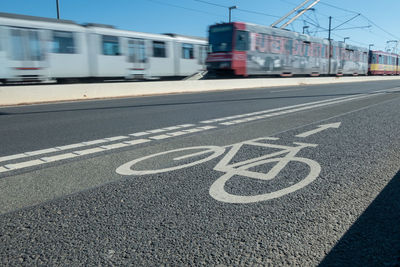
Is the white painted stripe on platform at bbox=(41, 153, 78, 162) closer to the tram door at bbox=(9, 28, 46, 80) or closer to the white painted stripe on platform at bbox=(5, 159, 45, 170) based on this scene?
the white painted stripe on platform at bbox=(5, 159, 45, 170)

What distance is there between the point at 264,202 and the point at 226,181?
22.9 inches

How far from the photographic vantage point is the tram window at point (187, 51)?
71.4 feet

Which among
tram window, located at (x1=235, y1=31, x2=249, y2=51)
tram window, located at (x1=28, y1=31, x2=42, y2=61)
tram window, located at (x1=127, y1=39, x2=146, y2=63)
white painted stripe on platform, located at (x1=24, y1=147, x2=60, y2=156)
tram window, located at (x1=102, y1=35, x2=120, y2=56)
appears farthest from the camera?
tram window, located at (x1=235, y1=31, x2=249, y2=51)

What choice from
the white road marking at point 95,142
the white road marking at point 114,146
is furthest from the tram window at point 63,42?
the white road marking at point 114,146

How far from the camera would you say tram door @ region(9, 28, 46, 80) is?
14.1 m

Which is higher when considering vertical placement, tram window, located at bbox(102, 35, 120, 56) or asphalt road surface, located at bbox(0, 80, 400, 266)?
tram window, located at bbox(102, 35, 120, 56)

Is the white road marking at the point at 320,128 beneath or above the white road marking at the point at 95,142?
beneath

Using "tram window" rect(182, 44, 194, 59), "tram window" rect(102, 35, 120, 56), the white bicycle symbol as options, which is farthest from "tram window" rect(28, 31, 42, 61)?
the white bicycle symbol

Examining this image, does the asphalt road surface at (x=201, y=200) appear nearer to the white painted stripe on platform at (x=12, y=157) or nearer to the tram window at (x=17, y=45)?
the white painted stripe on platform at (x=12, y=157)

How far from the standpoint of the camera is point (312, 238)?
2008 millimetres

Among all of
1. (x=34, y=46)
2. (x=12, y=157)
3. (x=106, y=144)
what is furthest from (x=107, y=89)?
(x=12, y=157)

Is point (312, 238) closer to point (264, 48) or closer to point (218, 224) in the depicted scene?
point (218, 224)

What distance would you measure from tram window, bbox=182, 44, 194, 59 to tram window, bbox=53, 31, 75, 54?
785 cm

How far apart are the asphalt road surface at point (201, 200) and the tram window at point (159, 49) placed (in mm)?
15350
